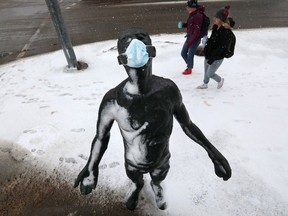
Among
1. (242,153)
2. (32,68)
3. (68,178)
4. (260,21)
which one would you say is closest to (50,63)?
(32,68)

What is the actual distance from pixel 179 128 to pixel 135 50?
251cm

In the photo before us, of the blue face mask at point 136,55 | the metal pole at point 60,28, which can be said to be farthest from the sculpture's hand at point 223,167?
the metal pole at point 60,28

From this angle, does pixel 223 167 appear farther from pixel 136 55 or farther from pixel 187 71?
pixel 187 71

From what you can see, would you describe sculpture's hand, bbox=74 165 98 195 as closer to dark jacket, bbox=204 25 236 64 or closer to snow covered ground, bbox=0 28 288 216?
snow covered ground, bbox=0 28 288 216

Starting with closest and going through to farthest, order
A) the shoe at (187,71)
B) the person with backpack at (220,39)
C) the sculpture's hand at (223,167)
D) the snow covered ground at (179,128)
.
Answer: the sculpture's hand at (223,167) → the snow covered ground at (179,128) → the person with backpack at (220,39) → the shoe at (187,71)

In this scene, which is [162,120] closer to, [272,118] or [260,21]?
[272,118]

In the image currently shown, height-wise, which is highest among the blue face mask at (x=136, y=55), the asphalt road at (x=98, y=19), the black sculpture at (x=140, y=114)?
the blue face mask at (x=136, y=55)

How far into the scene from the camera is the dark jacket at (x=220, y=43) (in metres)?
A: 4.22

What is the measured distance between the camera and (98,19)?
32.1ft

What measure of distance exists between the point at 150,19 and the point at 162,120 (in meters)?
8.09

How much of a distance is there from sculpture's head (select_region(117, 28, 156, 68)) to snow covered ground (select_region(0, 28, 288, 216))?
178 cm

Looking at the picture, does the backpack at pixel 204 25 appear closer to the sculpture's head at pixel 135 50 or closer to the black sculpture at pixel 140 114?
the black sculpture at pixel 140 114

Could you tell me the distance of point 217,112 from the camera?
14.3 ft

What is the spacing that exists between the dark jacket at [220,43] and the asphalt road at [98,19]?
3.95 meters
